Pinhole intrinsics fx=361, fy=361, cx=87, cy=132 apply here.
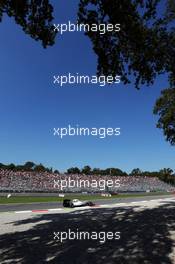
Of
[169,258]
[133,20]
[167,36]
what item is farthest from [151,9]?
[169,258]

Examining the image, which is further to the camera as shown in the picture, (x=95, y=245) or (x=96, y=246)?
(x=95, y=245)

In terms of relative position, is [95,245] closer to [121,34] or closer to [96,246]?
[96,246]

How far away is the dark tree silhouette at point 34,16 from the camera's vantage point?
39.4ft

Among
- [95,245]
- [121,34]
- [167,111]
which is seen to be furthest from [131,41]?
[167,111]

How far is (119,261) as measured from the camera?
30.8ft

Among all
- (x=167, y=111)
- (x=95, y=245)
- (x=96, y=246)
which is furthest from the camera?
(x=167, y=111)

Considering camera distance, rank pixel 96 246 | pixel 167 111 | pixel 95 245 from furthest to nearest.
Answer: pixel 167 111 < pixel 95 245 < pixel 96 246

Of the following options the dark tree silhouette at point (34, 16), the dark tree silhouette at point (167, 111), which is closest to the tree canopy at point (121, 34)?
the dark tree silhouette at point (34, 16)

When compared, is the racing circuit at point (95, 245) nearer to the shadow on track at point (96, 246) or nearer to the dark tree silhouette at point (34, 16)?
the shadow on track at point (96, 246)

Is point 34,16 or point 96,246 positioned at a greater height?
point 34,16

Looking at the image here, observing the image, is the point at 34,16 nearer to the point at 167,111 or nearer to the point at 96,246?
the point at 96,246

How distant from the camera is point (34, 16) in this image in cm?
1295

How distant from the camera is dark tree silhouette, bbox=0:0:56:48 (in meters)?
12.0

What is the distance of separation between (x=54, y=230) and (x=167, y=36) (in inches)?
440
